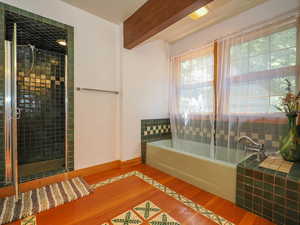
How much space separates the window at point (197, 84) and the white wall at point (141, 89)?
386 mm

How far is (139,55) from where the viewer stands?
2264mm

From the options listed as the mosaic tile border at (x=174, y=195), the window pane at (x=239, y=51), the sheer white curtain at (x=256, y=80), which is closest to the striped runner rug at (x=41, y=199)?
the mosaic tile border at (x=174, y=195)

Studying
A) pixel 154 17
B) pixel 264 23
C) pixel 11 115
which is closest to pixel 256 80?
pixel 264 23

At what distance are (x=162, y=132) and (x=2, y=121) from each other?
2.13 meters

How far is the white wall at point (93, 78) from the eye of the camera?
1768 millimetres

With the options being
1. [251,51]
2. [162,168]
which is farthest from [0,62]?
[251,51]

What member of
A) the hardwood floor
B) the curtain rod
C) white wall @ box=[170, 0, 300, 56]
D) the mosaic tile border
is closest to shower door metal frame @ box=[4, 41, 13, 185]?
the hardwood floor

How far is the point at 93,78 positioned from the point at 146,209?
1655mm

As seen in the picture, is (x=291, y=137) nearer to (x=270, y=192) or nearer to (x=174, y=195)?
(x=270, y=192)

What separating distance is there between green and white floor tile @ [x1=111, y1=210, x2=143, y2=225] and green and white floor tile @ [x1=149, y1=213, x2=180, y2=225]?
10 cm

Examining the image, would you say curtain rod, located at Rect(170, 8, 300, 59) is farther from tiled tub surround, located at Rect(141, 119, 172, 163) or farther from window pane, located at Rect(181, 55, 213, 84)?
tiled tub surround, located at Rect(141, 119, 172, 163)

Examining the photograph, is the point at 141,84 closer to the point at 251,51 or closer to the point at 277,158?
the point at 251,51

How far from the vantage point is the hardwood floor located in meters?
1.08

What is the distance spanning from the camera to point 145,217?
3.62 feet
